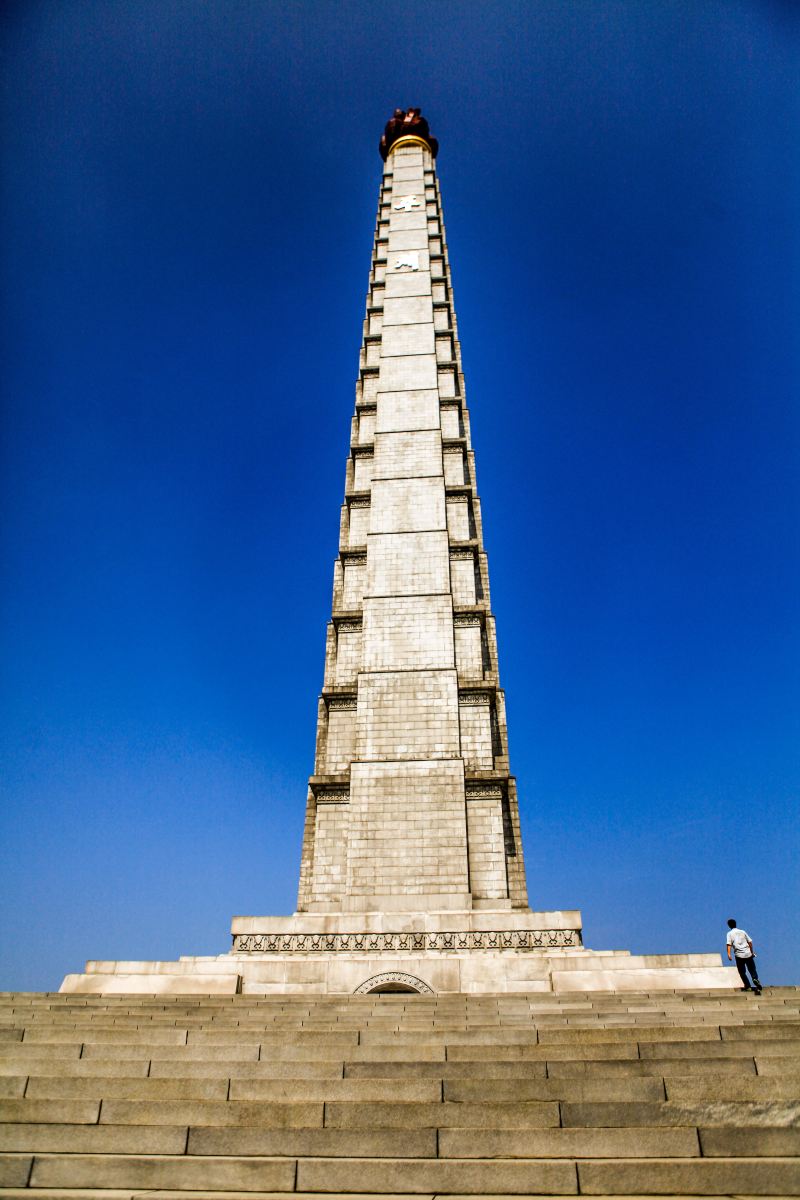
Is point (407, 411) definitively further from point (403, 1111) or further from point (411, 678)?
point (403, 1111)

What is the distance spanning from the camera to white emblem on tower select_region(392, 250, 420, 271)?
3072 cm

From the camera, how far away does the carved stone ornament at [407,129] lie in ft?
132

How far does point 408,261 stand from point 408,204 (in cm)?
570

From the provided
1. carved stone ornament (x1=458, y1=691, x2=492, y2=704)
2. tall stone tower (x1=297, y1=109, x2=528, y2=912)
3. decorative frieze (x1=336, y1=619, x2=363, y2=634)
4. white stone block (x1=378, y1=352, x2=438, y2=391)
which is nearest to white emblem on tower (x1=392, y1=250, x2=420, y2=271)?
tall stone tower (x1=297, y1=109, x2=528, y2=912)

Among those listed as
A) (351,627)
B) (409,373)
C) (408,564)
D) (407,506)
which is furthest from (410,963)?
(409,373)

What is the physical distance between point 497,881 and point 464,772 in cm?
269

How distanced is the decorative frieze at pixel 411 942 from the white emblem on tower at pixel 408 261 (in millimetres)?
26092

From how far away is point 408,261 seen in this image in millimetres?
30984

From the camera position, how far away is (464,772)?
727 inches

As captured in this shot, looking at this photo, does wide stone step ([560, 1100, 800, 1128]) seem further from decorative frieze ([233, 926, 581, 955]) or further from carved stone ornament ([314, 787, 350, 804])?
carved stone ornament ([314, 787, 350, 804])

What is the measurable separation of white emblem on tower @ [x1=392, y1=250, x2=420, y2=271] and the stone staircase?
29.7m

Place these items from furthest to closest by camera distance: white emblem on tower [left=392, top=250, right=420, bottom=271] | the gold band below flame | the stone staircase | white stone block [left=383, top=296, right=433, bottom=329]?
1. the gold band below flame
2. white emblem on tower [left=392, top=250, right=420, bottom=271]
3. white stone block [left=383, top=296, right=433, bottom=329]
4. the stone staircase

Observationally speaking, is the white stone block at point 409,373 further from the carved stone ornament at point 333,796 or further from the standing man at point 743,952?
the standing man at point 743,952

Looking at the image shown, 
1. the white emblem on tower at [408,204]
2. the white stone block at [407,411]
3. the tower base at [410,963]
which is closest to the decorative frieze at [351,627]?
the white stone block at [407,411]
